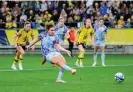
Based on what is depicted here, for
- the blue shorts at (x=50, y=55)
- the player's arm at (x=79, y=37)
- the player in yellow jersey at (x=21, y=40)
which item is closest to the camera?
the blue shorts at (x=50, y=55)

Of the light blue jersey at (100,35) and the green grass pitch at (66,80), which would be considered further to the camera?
the light blue jersey at (100,35)

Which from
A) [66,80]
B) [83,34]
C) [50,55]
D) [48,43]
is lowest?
[66,80]

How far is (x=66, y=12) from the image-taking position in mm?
37625

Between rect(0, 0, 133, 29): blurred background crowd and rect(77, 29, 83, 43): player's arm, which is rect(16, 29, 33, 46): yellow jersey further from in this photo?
rect(0, 0, 133, 29): blurred background crowd

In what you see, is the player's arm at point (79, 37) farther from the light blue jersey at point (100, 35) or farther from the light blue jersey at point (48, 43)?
the light blue jersey at point (48, 43)

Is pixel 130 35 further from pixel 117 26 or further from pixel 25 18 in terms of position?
pixel 25 18

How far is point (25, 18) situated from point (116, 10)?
6.66 m

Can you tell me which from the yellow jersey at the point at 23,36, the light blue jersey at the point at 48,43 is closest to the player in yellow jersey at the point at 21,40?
the yellow jersey at the point at 23,36

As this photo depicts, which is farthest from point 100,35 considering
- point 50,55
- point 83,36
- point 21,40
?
point 50,55

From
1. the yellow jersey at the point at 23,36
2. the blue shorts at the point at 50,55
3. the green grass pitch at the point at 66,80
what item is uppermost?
the blue shorts at the point at 50,55

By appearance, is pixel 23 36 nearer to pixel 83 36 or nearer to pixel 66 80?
pixel 83 36

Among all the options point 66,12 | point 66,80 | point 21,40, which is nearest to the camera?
point 66,80

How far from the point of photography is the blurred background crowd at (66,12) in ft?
121

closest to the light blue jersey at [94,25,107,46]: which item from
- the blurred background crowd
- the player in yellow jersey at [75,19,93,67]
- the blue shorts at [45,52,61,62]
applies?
the player in yellow jersey at [75,19,93,67]
